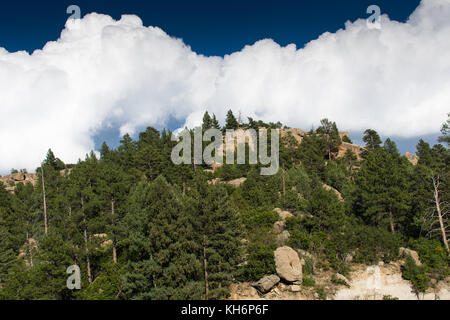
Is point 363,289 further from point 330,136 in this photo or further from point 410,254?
point 330,136

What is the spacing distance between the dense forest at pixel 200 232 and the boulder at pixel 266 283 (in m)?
0.63

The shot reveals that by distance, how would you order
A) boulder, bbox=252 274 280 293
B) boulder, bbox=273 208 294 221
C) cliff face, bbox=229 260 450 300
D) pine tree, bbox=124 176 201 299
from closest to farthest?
pine tree, bbox=124 176 201 299
boulder, bbox=252 274 280 293
cliff face, bbox=229 260 450 300
boulder, bbox=273 208 294 221

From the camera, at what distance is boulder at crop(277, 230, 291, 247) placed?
30.6m

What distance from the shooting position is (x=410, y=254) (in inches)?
1085

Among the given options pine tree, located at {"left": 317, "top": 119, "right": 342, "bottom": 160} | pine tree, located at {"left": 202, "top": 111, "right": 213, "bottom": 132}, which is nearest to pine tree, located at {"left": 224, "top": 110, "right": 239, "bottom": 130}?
pine tree, located at {"left": 202, "top": 111, "right": 213, "bottom": 132}

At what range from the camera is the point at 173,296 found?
65.9 ft

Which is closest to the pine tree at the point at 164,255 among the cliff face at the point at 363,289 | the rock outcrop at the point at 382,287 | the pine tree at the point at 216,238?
the pine tree at the point at 216,238


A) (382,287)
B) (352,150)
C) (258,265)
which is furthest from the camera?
(352,150)

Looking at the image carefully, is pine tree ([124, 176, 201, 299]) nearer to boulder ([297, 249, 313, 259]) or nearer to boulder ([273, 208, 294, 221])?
boulder ([297, 249, 313, 259])

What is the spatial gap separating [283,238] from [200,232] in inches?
487

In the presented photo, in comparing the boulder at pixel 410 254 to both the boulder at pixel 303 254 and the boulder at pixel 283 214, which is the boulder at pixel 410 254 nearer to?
the boulder at pixel 303 254

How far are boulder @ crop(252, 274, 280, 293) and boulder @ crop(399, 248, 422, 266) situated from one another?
15313 millimetres

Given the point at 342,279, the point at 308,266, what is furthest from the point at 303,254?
the point at 342,279
